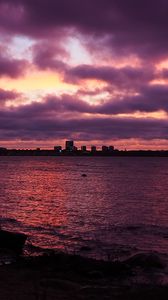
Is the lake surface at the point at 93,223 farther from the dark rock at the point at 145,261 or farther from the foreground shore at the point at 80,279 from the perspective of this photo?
the foreground shore at the point at 80,279

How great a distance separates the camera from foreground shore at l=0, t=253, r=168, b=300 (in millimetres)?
13320

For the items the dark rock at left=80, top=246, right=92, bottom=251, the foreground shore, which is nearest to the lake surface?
the dark rock at left=80, top=246, right=92, bottom=251

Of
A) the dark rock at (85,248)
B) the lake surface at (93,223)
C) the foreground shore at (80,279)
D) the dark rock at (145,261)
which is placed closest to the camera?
the foreground shore at (80,279)

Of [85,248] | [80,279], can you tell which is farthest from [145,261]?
[80,279]

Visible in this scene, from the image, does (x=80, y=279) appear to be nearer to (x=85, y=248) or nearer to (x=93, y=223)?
(x=85, y=248)

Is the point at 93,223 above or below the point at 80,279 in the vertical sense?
below

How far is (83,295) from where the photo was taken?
13586mm

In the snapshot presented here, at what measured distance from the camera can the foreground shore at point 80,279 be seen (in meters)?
13.3

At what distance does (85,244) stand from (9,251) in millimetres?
6171

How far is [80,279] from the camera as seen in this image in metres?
16.4

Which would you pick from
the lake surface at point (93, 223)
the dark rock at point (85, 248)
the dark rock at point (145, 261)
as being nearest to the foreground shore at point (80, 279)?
the dark rock at point (145, 261)

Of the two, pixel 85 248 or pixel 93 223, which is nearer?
pixel 85 248

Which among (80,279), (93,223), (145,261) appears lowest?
(93,223)

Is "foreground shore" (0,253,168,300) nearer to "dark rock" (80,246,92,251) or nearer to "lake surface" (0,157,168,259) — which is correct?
"lake surface" (0,157,168,259)
